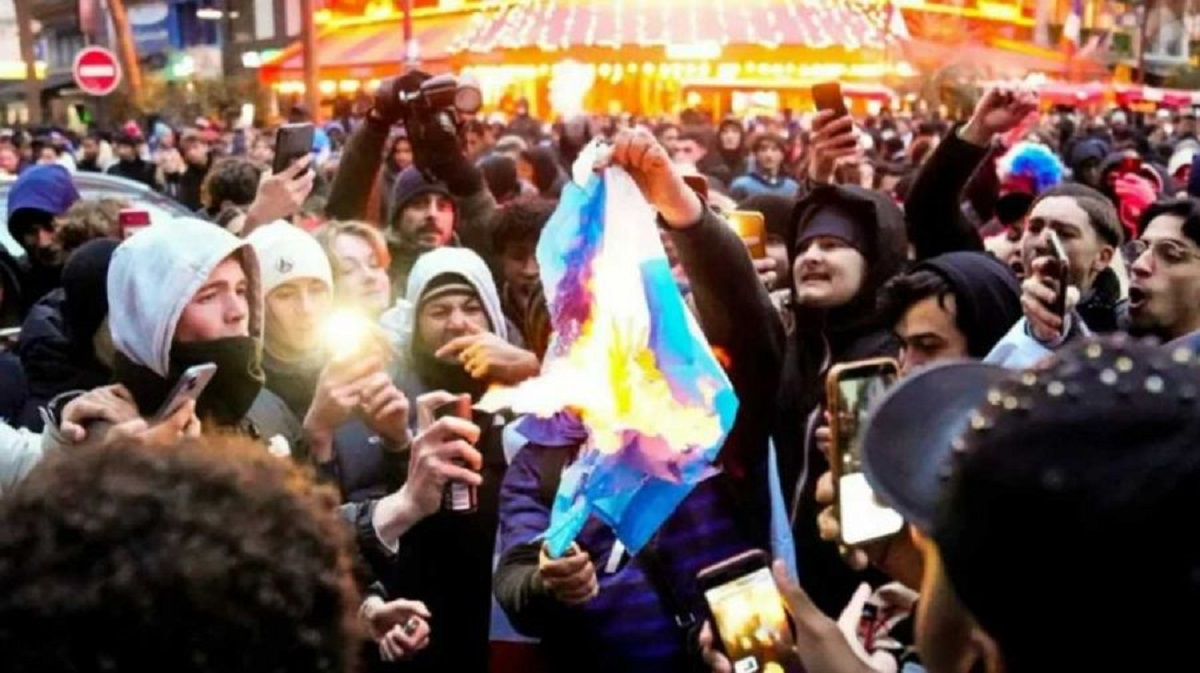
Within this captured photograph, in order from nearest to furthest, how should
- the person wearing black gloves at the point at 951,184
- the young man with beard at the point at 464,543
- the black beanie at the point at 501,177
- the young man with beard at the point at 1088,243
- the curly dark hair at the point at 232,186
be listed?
1. the young man with beard at the point at 464,543
2. the young man with beard at the point at 1088,243
3. the person wearing black gloves at the point at 951,184
4. the curly dark hair at the point at 232,186
5. the black beanie at the point at 501,177

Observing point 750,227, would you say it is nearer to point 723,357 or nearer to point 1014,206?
point 723,357

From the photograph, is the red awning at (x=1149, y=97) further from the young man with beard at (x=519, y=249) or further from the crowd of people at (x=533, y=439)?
the young man with beard at (x=519, y=249)

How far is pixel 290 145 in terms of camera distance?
5066 millimetres

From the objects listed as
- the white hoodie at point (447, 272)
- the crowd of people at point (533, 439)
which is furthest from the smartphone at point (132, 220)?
the white hoodie at point (447, 272)

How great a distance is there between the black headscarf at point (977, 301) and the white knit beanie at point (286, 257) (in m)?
1.65

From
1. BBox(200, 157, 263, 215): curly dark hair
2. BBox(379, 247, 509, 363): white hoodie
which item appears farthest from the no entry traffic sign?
BBox(379, 247, 509, 363): white hoodie

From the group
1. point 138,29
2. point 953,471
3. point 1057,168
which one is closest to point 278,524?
point 953,471

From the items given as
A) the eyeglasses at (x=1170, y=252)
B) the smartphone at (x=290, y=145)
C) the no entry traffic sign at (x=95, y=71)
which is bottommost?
the no entry traffic sign at (x=95, y=71)

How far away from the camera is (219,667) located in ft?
4.21

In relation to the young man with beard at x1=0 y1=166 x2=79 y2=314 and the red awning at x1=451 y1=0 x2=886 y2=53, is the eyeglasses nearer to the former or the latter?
the young man with beard at x1=0 y1=166 x2=79 y2=314

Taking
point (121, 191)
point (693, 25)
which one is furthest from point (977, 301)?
point (693, 25)

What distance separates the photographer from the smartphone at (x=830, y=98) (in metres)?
4.31

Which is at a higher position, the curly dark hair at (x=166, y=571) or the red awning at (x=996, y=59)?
the curly dark hair at (x=166, y=571)

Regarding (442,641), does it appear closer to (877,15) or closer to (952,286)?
(952,286)
